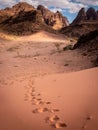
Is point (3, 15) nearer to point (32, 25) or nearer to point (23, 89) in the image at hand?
point (32, 25)

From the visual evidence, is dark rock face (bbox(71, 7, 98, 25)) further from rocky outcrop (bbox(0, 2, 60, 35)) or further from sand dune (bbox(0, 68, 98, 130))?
sand dune (bbox(0, 68, 98, 130))

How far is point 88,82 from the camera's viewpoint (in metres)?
7.57

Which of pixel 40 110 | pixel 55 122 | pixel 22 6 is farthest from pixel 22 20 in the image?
pixel 55 122

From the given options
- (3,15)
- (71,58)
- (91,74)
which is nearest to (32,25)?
(3,15)

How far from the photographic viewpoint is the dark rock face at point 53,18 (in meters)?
110

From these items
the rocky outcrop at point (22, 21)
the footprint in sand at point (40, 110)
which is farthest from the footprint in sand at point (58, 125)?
the rocky outcrop at point (22, 21)

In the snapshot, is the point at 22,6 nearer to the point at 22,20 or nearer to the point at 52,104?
the point at 22,20

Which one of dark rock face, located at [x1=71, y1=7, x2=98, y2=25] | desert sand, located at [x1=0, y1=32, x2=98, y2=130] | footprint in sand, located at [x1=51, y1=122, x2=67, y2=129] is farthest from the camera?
dark rock face, located at [x1=71, y1=7, x2=98, y2=25]

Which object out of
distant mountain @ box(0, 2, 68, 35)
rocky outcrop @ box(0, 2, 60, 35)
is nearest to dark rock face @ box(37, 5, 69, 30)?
distant mountain @ box(0, 2, 68, 35)

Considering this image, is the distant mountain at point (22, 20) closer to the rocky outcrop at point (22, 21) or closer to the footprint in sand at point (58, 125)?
the rocky outcrop at point (22, 21)

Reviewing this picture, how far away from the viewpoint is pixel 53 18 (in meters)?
110

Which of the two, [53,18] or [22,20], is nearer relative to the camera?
[22,20]

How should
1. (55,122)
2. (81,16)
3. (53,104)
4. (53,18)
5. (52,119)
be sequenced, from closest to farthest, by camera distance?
1. (55,122)
2. (52,119)
3. (53,104)
4. (53,18)
5. (81,16)

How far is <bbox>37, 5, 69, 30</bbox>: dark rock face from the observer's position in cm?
10956
